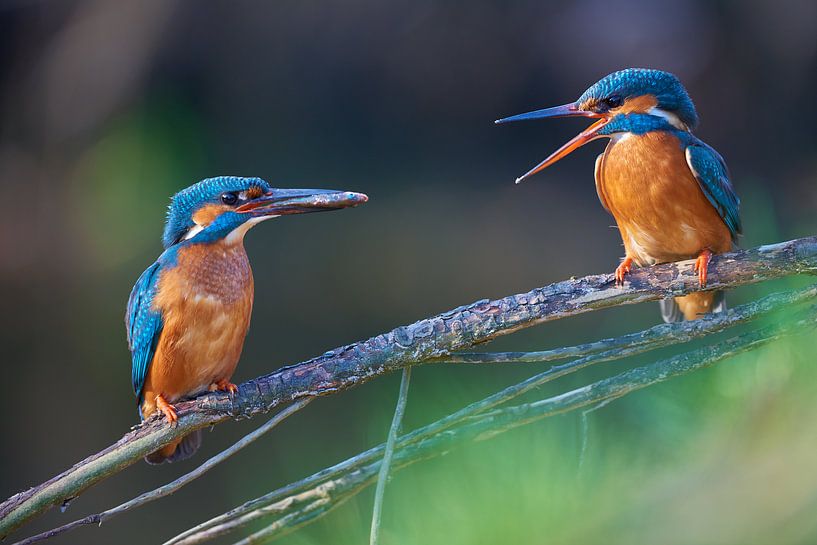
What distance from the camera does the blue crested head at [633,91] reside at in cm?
183

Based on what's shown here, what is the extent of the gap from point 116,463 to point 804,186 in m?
2.74

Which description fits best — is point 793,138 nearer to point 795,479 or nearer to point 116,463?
point 116,463

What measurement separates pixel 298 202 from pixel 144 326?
0.44 meters

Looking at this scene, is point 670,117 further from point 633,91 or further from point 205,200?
point 205,200

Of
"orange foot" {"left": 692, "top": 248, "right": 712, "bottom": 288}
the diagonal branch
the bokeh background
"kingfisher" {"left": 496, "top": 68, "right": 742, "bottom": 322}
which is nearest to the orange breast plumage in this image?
the diagonal branch

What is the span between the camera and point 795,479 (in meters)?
0.40

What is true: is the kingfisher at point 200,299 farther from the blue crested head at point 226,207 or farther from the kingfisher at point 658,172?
the kingfisher at point 658,172

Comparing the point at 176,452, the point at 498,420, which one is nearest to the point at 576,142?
the point at 498,420

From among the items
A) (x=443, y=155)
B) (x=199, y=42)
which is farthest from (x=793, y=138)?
(x=199, y=42)

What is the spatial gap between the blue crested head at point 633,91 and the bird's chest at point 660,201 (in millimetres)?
80

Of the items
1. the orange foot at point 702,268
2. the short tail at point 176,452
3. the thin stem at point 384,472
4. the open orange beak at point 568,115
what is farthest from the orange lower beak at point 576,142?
the short tail at point 176,452

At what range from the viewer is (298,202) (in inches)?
64.9

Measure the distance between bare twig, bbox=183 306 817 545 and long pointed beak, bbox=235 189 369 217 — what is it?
44 cm

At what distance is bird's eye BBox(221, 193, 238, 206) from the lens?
178cm
